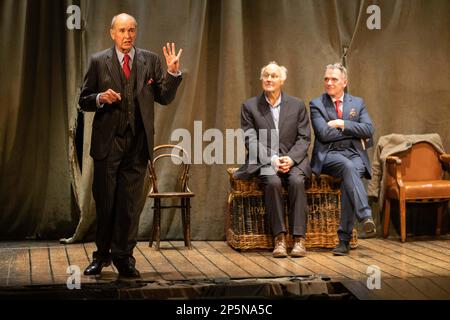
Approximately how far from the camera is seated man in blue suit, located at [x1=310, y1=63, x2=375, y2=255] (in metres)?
6.06

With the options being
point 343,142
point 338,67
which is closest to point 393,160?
point 343,142

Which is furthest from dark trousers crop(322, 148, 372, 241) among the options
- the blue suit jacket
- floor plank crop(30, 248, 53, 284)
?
floor plank crop(30, 248, 53, 284)

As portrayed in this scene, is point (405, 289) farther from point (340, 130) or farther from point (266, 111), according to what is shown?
point (266, 111)

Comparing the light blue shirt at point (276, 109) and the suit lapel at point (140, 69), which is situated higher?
the suit lapel at point (140, 69)

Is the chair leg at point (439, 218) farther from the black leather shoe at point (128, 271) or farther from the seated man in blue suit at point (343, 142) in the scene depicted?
the black leather shoe at point (128, 271)

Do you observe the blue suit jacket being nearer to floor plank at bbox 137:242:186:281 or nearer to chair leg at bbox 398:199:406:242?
chair leg at bbox 398:199:406:242

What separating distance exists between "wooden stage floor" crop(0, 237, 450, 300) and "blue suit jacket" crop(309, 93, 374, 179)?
0.74m

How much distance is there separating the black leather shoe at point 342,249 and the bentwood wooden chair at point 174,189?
3.80ft

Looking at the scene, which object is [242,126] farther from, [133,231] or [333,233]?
[133,231]

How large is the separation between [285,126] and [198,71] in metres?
1.05

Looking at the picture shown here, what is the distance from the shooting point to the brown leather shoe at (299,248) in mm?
5918

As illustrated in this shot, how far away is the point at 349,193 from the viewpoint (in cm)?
606

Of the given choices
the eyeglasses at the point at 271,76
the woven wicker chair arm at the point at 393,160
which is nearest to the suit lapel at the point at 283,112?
the eyeglasses at the point at 271,76

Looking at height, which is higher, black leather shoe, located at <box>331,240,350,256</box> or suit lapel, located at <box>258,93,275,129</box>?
suit lapel, located at <box>258,93,275,129</box>
